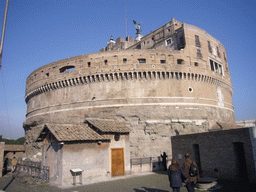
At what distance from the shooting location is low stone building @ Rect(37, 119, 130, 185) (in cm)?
1074

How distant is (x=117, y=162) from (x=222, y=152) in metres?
6.59

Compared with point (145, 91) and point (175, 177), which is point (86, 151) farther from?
point (145, 91)

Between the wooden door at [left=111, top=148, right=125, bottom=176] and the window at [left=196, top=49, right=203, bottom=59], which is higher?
the window at [left=196, top=49, right=203, bottom=59]

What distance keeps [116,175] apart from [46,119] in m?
15.9

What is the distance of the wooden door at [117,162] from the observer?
12633mm

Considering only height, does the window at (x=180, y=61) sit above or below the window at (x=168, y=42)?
below

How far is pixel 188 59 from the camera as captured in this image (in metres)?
23.2

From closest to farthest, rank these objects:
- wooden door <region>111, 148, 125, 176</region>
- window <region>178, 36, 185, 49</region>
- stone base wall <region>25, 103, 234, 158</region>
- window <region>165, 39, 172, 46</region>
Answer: wooden door <region>111, 148, 125, 176</region>
stone base wall <region>25, 103, 234, 158</region>
window <region>178, 36, 185, 49</region>
window <region>165, 39, 172, 46</region>

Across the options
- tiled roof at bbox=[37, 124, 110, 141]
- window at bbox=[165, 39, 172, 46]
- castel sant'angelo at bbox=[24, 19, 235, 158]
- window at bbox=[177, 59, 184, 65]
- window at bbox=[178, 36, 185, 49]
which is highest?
window at bbox=[165, 39, 172, 46]

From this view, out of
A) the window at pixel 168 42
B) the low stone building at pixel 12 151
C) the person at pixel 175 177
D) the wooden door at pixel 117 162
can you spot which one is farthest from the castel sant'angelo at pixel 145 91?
the person at pixel 175 177

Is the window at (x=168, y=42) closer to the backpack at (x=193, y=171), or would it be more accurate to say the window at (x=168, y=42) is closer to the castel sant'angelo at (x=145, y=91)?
the castel sant'angelo at (x=145, y=91)

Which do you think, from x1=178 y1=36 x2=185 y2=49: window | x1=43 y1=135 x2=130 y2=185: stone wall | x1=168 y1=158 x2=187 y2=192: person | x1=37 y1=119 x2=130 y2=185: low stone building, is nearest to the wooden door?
x1=37 y1=119 x2=130 y2=185: low stone building

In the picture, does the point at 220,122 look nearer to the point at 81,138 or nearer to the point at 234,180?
the point at 234,180

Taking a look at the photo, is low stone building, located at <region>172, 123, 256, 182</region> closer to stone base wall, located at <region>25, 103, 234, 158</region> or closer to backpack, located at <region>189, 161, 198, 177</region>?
backpack, located at <region>189, 161, 198, 177</region>
